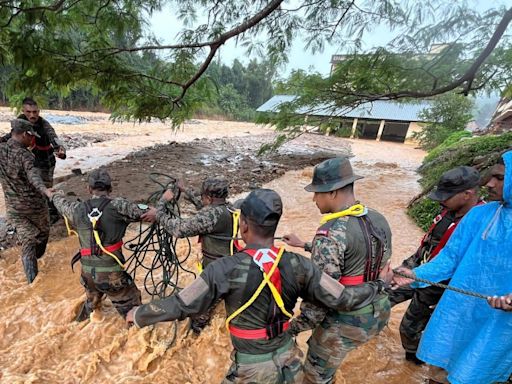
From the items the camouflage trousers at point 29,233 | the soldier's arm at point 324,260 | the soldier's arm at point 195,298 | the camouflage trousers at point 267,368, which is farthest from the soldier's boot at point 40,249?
the soldier's arm at point 324,260

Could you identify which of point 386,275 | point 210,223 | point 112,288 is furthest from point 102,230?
point 386,275

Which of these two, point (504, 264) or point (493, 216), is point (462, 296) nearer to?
point (504, 264)

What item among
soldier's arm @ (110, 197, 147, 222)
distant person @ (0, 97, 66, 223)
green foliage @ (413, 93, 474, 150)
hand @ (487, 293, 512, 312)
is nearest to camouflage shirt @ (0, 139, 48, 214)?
distant person @ (0, 97, 66, 223)

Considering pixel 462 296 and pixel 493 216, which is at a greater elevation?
pixel 493 216

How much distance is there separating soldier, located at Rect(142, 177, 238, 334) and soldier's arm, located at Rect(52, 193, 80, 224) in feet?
2.31

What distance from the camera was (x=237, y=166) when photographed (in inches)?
432

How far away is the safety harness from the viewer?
5.86ft

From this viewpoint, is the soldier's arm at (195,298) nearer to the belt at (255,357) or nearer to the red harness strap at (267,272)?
the red harness strap at (267,272)

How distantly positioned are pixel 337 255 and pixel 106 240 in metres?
1.91

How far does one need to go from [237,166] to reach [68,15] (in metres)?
7.39

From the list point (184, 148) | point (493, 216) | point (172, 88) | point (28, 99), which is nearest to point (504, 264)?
point (493, 216)

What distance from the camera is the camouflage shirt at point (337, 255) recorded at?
5.66ft

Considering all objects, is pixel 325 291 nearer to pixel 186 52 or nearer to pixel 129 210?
pixel 129 210

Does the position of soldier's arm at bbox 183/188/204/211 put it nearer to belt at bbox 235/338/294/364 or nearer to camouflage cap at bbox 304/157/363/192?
camouflage cap at bbox 304/157/363/192
